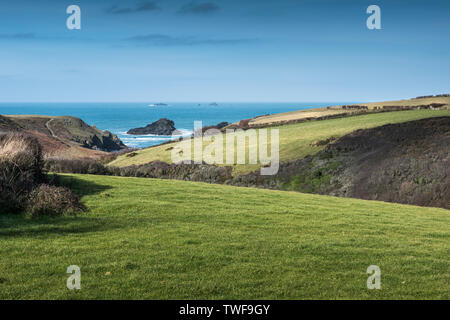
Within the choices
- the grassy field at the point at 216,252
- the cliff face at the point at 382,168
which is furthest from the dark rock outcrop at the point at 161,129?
the grassy field at the point at 216,252

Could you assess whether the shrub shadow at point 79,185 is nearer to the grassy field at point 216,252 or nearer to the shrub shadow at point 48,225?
the grassy field at point 216,252

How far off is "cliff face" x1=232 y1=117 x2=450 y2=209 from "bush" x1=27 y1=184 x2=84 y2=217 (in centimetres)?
2165

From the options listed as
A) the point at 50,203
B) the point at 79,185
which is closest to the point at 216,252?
the point at 50,203

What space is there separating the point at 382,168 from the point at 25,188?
25997 mm

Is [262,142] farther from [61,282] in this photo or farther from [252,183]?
[61,282]

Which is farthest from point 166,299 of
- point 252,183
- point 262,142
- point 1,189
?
point 262,142

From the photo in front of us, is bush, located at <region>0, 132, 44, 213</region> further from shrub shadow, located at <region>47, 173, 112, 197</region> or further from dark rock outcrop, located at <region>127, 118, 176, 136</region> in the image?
dark rock outcrop, located at <region>127, 118, 176, 136</region>

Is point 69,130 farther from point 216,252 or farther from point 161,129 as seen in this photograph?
point 216,252

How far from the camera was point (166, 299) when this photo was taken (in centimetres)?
855

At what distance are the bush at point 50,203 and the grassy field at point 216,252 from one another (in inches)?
20.5

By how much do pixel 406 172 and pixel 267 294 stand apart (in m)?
24.3

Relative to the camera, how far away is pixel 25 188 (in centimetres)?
1495

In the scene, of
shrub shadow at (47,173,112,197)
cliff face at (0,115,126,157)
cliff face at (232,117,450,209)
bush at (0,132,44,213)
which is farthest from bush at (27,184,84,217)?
cliff face at (0,115,126,157)

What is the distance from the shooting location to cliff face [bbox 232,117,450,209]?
27.6 meters
